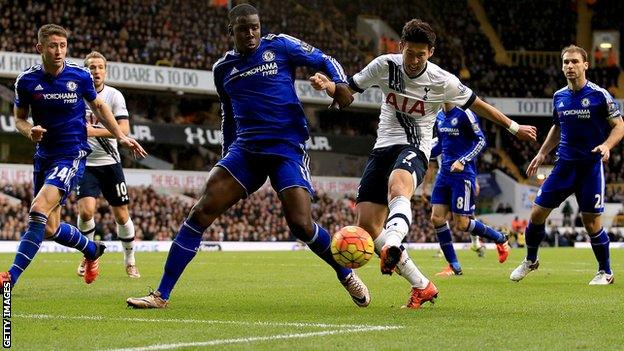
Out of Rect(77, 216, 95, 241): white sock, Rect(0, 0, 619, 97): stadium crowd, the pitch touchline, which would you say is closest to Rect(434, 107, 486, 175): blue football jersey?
Rect(77, 216, 95, 241): white sock

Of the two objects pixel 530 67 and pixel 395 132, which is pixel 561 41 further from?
pixel 395 132

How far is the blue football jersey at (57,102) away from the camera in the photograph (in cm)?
1039

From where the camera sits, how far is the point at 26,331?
23.6ft

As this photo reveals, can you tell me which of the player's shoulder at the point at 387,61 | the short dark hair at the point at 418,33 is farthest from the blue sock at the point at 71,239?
the short dark hair at the point at 418,33

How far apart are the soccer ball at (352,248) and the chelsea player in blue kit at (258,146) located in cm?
37

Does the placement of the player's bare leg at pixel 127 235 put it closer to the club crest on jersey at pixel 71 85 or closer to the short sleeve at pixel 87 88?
the short sleeve at pixel 87 88

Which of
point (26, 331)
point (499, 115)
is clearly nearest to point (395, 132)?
point (499, 115)

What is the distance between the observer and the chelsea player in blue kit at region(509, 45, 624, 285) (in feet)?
40.7

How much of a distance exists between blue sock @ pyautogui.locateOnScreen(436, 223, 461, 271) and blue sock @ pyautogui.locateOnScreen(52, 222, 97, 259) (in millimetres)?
5761

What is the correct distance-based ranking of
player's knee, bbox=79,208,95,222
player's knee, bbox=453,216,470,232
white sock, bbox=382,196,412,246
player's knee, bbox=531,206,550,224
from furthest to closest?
player's knee, bbox=453,216,470,232
player's knee, bbox=79,208,95,222
player's knee, bbox=531,206,550,224
white sock, bbox=382,196,412,246

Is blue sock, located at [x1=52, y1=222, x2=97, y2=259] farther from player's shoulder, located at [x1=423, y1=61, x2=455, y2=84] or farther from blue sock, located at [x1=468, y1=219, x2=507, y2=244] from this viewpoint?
blue sock, located at [x1=468, y1=219, x2=507, y2=244]

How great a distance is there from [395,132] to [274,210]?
105ft

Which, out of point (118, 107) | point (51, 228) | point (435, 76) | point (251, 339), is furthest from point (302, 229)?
point (118, 107)

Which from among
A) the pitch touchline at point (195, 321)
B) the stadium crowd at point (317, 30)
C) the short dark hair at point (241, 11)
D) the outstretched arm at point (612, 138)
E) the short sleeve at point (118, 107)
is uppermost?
the stadium crowd at point (317, 30)
